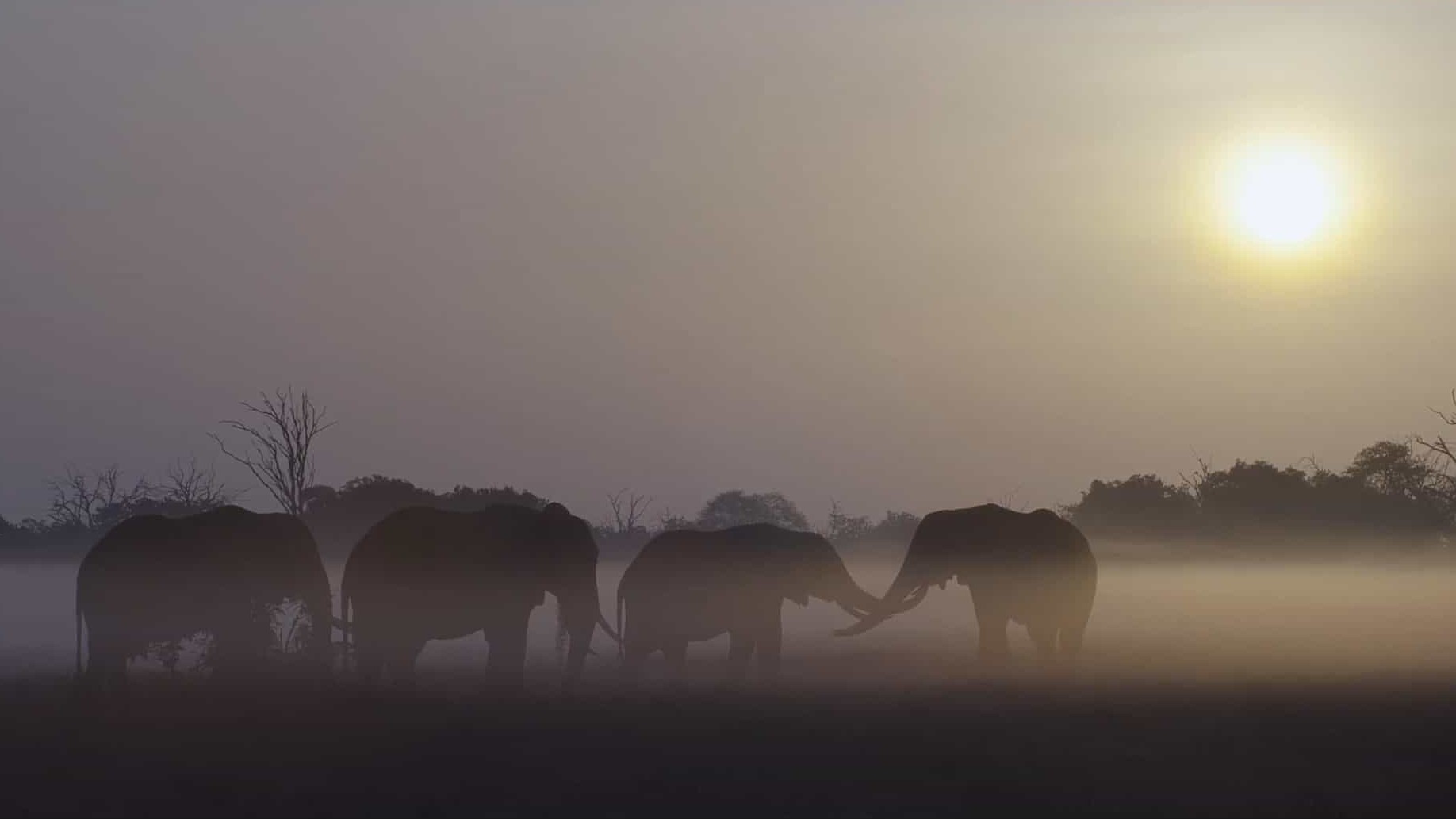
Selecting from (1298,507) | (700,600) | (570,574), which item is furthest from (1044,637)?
(1298,507)

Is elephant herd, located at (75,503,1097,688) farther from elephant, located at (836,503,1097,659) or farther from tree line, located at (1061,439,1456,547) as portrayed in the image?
tree line, located at (1061,439,1456,547)

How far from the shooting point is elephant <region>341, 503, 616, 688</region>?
20844mm

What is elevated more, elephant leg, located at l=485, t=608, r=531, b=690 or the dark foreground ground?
→ elephant leg, located at l=485, t=608, r=531, b=690

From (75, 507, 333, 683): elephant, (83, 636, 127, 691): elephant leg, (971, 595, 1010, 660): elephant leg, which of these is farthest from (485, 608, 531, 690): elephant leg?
(971, 595, 1010, 660): elephant leg

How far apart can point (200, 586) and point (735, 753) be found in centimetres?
1038

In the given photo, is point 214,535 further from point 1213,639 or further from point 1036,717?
point 1213,639

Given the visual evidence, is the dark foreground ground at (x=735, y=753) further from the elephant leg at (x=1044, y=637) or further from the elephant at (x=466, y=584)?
the elephant leg at (x=1044, y=637)

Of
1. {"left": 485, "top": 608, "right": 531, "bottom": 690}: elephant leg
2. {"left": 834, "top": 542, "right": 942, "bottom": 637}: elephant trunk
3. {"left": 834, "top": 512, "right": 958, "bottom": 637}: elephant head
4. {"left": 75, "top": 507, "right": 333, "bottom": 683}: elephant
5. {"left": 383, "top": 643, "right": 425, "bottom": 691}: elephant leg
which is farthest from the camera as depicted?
{"left": 834, "top": 512, "right": 958, "bottom": 637}: elephant head

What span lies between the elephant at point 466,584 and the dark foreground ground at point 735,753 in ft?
3.58

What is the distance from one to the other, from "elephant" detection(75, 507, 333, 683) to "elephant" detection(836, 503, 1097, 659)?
29.9 feet

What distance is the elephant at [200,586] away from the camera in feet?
70.1

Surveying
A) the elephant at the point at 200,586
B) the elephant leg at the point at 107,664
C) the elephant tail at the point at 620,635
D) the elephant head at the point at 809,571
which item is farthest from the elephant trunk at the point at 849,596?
the elephant leg at the point at 107,664

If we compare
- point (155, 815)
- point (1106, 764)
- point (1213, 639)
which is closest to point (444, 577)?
point (155, 815)

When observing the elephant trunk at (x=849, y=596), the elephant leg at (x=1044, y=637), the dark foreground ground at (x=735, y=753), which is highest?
the elephant trunk at (x=849, y=596)
